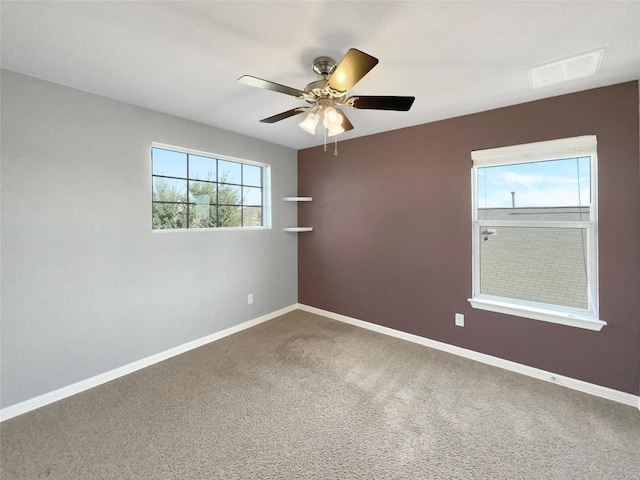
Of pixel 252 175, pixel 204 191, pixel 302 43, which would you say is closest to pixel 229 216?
pixel 204 191

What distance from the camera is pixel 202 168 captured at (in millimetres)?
3234

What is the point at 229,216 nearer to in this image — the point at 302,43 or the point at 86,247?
the point at 86,247

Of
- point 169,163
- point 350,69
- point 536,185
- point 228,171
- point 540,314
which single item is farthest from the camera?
point 228,171

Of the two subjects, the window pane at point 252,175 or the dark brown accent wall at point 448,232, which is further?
the window pane at point 252,175

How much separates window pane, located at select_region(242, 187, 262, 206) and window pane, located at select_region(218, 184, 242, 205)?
0.07m

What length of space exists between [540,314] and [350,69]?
258cm

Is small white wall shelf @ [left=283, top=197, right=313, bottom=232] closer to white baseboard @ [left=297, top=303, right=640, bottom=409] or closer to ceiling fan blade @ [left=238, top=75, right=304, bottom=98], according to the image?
white baseboard @ [left=297, top=303, right=640, bottom=409]

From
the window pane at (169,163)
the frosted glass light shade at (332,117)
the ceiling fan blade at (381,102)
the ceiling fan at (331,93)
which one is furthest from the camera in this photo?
the window pane at (169,163)

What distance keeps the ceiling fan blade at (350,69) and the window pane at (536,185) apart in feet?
6.45

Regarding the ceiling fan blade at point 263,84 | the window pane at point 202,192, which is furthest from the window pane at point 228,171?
the ceiling fan blade at point 263,84

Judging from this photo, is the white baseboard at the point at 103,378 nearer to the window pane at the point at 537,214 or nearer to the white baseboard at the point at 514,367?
the white baseboard at the point at 514,367

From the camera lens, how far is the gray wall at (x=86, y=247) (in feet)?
6.69

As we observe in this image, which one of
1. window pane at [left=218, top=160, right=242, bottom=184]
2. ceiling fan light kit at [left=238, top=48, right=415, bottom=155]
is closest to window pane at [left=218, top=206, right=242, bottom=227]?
window pane at [left=218, top=160, right=242, bottom=184]

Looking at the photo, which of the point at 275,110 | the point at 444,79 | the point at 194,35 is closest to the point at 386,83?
the point at 444,79
